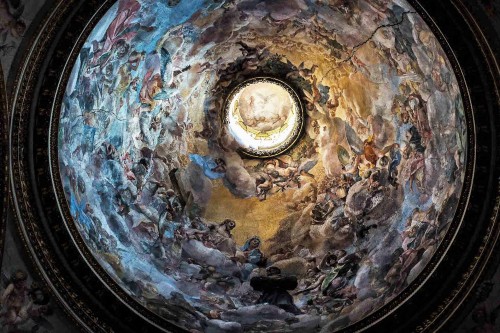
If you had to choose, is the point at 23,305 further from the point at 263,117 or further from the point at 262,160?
the point at 263,117

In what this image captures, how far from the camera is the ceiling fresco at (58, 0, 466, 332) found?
53.7 ft

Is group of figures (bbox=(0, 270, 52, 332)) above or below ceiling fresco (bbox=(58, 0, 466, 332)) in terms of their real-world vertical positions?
below

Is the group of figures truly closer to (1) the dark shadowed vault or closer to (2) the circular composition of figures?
(1) the dark shadowed vault

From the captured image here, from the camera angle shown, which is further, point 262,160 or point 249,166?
point 262,160

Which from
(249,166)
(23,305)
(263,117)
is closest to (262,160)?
(249,166)

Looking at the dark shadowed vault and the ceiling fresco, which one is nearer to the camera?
the dark shadowed vault

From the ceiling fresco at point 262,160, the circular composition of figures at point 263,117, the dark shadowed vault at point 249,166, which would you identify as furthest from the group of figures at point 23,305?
the circular composition of figures at point 263,117

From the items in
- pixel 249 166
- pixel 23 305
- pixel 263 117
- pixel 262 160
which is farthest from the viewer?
pixel 263 117

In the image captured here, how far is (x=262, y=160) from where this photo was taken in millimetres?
19094

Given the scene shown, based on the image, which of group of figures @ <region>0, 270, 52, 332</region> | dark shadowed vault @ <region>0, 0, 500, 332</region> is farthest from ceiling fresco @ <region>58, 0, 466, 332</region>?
group of figures @ <region>0, 270, 52, 332</region>

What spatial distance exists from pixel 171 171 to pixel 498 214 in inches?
256

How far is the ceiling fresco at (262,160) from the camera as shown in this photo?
1636cm

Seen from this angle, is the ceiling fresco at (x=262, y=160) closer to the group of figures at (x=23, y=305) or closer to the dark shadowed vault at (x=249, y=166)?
the dark shadowed vault at (x=249, y=166)

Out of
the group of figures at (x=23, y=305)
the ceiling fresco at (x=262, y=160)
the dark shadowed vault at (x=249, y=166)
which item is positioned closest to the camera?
the dark shadowed vault at (x=249, y=166)
